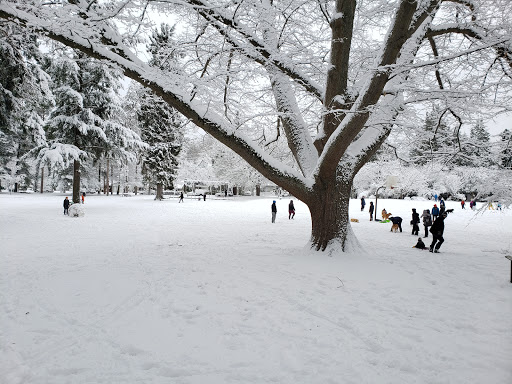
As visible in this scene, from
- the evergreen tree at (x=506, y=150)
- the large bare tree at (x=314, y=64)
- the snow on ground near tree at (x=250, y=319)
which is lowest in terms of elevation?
the snow on ground near tree at (x=250, y=319)

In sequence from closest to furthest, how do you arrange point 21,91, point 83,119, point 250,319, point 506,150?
1. point 250,319
2. point 506,150
3. point 21,91
4. point 83,119

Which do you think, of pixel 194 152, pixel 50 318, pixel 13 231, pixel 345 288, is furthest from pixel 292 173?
pixel 194 152

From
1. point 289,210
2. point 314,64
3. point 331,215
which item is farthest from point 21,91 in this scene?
point 289,210

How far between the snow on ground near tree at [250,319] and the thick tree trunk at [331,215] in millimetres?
407

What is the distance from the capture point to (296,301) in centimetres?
437

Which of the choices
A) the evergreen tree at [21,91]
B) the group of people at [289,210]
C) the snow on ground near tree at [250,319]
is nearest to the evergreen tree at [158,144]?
the evergreen tree at [21,91]

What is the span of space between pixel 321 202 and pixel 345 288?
249cm

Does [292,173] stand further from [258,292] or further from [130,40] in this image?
[130,40]

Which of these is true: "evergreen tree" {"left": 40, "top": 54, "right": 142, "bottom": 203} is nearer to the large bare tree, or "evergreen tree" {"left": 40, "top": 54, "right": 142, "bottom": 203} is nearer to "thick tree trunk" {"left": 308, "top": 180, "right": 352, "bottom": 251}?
the large bare tree

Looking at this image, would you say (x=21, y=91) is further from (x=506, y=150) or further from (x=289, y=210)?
(x=506, y=150)

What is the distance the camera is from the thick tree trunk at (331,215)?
6.90m

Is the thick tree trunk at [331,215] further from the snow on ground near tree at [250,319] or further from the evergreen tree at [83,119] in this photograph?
the evergreen tree at [83,119]

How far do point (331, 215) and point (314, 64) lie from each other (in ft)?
13.1

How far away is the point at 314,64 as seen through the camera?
6.98 metres
